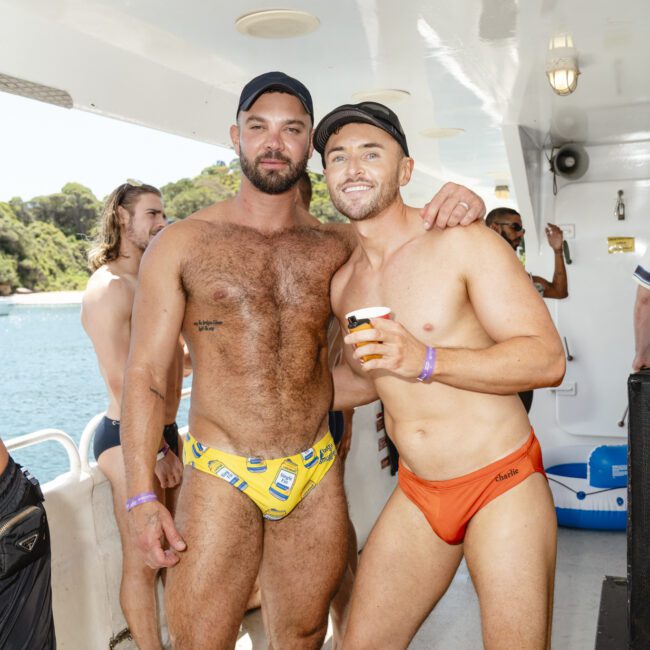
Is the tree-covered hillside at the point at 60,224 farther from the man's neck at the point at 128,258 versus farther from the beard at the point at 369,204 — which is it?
the beard at the point at 369,204

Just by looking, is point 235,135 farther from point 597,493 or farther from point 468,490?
point 597,493

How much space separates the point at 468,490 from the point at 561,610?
2194 mm

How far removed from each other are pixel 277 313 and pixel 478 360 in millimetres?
782

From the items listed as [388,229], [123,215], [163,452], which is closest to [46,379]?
[123,215]

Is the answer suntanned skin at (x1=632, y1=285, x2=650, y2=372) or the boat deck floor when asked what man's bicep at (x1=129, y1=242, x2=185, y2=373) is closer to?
the boat deck floor

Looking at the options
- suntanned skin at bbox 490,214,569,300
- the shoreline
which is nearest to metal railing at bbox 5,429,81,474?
suntanned skin at bbox 490,214,569,300

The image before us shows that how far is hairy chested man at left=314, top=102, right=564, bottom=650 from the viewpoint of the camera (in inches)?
81.0

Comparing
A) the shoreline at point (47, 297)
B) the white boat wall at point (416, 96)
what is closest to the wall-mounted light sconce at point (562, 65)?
the white boat wall at point (416, 96)

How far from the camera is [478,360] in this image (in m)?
2.04

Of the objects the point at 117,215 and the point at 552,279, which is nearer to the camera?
the point at 117,215

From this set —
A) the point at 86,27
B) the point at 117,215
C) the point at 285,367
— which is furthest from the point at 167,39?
the point at 285,367

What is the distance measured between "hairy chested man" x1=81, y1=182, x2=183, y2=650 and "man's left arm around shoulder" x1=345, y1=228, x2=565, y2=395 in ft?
4.56

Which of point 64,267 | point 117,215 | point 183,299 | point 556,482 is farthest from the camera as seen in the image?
point 64,267

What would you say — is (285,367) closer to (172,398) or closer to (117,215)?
(172,398)
